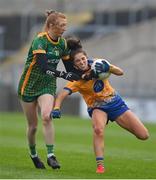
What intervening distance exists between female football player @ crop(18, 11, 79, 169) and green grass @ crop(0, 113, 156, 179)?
0.58m

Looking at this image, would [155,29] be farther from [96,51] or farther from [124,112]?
[124,112]

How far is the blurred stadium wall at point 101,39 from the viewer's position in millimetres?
33625

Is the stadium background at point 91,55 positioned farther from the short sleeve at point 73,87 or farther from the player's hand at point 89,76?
the player's hand at point 89,76

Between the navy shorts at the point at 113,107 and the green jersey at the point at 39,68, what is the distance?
2.67 ft

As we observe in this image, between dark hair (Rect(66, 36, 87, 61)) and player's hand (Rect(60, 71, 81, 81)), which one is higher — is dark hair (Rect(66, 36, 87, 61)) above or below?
above

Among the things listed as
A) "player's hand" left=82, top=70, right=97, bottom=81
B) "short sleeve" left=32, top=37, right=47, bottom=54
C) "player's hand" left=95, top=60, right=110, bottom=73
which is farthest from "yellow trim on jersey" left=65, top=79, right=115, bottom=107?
"short sleeve" left=32, top=37, right=47, bottom=54

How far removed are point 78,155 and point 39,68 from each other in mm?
3760

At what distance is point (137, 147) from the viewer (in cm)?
1798

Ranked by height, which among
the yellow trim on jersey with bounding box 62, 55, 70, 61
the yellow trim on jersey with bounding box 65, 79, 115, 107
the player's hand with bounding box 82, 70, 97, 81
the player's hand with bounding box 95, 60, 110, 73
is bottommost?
the yellow trim on jersey with bounding box 65, 79, 115, 107

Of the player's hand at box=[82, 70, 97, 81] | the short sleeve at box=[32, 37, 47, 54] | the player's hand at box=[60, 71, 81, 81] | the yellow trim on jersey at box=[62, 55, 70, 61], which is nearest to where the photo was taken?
the player's hand at box=[82, 70, 97, 81]

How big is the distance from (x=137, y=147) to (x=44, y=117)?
6.69 metres

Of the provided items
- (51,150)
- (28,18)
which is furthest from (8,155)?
(28,18)

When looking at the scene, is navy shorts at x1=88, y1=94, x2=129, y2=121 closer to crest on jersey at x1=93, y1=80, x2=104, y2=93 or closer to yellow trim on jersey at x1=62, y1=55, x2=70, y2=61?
crest on jersey at x1=93, y1=80, x2=104, y2=93

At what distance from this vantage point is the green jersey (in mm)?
11727
